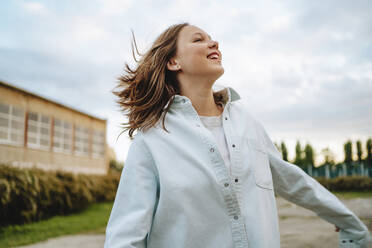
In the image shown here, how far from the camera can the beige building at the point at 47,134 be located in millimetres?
14359

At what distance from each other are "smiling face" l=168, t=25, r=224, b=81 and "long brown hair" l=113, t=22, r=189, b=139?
0.21ft

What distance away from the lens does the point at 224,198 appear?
160cm

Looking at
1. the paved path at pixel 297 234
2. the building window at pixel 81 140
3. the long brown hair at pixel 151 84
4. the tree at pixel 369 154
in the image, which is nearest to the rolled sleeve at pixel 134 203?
the long brown hair at pixel 151 84

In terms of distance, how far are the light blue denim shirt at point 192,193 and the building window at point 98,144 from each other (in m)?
19.5

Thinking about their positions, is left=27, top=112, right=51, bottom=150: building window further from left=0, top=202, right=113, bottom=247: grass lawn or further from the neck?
the neck

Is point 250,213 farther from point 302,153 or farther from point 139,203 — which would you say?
point 302,153

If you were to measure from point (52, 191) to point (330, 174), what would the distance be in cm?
1225

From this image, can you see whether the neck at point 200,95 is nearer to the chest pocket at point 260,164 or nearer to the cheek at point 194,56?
the cheek at point 194,56

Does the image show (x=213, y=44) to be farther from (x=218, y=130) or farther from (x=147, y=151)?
(x=147, y=151)

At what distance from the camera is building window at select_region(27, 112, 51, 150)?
15488 millimetres

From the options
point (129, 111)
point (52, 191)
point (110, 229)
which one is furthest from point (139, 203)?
point (52, 191)

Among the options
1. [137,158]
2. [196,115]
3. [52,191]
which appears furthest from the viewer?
[52,191]

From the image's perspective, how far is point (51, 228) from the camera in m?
7.39

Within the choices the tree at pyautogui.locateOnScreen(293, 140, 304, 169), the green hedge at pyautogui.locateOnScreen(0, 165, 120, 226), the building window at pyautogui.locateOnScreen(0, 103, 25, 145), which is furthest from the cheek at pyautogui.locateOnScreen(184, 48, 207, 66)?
the tree at pyautogui.locateOnScreen(293, 140, 304, 169)
